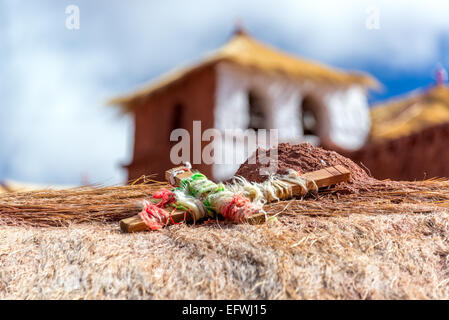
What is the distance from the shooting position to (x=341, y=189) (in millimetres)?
2615

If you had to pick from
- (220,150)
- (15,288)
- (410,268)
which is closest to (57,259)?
(15,288)

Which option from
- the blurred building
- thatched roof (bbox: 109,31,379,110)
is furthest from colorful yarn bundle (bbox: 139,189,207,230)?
thatched roof (bbox: 109,31,379,110)

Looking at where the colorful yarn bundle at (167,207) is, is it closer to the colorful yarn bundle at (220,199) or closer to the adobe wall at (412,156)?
the colorful yarn bundle at (220,199)

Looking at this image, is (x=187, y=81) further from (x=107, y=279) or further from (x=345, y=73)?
(x=107, y=279)

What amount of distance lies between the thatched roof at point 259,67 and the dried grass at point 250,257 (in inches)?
382

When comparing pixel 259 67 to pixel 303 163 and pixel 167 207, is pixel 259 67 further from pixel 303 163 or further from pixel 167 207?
pixel 167 207

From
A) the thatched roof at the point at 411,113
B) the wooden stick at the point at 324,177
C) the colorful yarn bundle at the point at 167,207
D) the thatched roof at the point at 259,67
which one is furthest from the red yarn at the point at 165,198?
the thatched roof at the point at 411,113

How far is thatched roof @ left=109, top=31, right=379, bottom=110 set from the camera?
11.8 meters

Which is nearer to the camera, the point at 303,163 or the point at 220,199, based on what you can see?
the point at 220,199

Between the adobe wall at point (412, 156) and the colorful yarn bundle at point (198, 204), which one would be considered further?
the adobe wall at point (412, 156)

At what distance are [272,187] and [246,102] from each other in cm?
1011

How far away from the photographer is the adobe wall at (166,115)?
12.2 metres

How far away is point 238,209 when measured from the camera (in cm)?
217

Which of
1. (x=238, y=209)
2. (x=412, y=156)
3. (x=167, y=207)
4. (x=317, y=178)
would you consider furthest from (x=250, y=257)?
(x=412, y=156)
